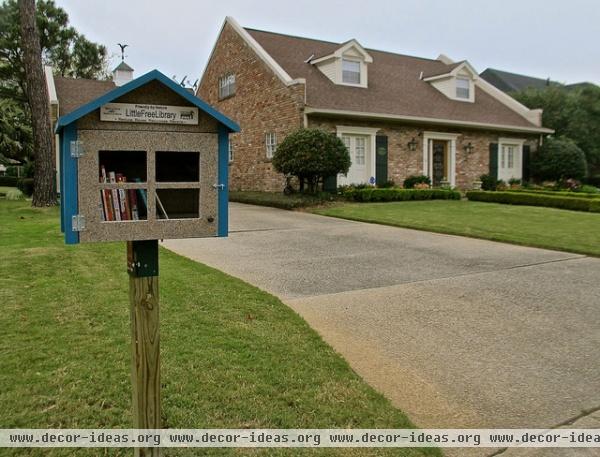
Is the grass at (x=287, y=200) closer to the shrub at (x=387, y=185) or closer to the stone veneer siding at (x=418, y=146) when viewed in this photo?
the stone veneer siding at (x=418, y=146)

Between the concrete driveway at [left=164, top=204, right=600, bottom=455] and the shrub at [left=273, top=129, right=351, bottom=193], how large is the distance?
19.6 feet

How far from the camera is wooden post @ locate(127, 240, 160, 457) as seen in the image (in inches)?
97.4

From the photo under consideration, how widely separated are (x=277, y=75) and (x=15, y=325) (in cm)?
1561

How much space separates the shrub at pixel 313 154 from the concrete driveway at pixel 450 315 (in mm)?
5966

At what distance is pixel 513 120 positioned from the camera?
23.0 metres

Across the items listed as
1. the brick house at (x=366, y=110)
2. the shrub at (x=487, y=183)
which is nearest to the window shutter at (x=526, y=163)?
the brick house at (x=366, y=110)

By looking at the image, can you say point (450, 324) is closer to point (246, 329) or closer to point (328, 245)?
point (246, 329)

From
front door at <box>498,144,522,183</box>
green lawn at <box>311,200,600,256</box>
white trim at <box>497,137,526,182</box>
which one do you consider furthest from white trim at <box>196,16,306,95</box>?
front door at <box>498,144,522,183</box>

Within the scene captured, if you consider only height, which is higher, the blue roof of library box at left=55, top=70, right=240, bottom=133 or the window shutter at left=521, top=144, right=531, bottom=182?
the window shutter at left=521, top=144, right=531, bottom=182

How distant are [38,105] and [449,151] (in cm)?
1488

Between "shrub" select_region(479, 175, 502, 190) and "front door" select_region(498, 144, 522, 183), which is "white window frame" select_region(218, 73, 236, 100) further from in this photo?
"front door" select_region(498, 144, 522, 183)

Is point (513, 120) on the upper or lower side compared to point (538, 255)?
upper

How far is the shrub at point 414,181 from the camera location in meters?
19.5

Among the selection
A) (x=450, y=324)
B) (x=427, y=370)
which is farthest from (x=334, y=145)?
(x=427, y=370)
